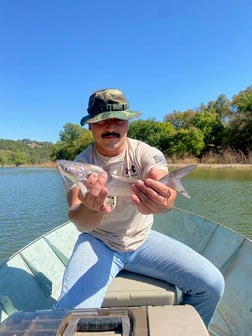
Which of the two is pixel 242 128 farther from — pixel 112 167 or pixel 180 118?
pixel 112 167

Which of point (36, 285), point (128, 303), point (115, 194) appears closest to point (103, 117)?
point (115, 194)

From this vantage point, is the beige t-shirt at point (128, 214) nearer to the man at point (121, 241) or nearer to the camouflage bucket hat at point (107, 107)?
the man at point (121, 241)

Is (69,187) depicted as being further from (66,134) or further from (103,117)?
(66,134)

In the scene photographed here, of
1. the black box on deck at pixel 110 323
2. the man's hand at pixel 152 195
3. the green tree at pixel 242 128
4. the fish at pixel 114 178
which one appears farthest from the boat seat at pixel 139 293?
the green tree at pixel 242 128

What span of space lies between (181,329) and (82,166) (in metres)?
1.32

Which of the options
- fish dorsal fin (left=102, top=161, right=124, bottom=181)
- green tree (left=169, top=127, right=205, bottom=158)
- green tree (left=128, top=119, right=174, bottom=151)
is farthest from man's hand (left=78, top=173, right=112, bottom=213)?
green tree (left=128, top=119, right=174, bottom=151)

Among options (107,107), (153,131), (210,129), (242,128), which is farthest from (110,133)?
(153,131)

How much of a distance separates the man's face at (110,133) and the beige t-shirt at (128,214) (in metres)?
0.13

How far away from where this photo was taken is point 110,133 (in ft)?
8.71

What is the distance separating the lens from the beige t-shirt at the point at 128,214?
2.68 m

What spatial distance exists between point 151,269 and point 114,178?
88 cm

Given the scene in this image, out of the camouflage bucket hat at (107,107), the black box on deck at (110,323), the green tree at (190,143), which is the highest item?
the green tree at (190,143)

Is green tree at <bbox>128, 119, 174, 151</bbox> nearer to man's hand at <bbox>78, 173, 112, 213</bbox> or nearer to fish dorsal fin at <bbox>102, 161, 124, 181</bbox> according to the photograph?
fish dorsal fin at <bbox>102, 161, 124, 181</bbox>

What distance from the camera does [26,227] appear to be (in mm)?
11523
